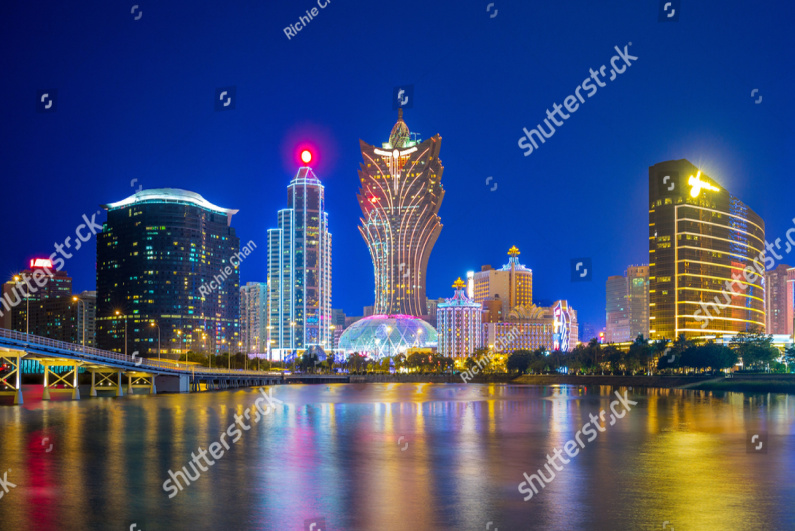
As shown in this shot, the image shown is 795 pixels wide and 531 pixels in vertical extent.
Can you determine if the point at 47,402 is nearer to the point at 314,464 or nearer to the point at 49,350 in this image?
the point at 49,350

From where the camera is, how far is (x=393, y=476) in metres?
32.0

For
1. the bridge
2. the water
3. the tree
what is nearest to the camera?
the water

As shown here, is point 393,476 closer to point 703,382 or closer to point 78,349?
point 78,349

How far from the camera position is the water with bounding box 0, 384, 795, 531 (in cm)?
2380

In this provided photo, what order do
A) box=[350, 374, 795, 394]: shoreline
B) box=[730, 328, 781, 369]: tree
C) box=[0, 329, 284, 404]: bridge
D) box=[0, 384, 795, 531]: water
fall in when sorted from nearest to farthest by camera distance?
box=[0, 384, 795, 531]: water → box=[0, 329, 284, 404]: bridge → box=[350, 374, 795, 394]: shoreline → box=[730, 328, 781, 369]: tree

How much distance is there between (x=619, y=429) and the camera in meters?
52.9

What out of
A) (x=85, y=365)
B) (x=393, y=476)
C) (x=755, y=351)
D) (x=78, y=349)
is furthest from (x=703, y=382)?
(x=393, y=476)

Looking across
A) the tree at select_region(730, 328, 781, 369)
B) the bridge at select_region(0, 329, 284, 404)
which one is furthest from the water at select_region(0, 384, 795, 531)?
the tree at select_region(730, 328, 781, 369)

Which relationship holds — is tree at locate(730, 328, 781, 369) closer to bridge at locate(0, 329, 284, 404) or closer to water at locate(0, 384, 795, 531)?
bridge at locate(0, 329, 284, 404)

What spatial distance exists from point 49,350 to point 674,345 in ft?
494

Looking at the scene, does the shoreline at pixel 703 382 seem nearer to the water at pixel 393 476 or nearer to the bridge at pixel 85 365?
the bridge at pixel 85 365

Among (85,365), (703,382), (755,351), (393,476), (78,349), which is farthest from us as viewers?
(755,351)

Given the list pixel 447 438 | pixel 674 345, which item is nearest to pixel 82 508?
pixel 447 438

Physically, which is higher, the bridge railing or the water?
the bridge railing
